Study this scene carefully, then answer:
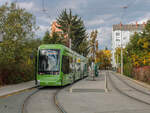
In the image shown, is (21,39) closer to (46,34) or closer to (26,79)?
(26,79)

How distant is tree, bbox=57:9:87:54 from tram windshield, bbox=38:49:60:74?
109 ft

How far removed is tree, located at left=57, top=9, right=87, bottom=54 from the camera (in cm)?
5038

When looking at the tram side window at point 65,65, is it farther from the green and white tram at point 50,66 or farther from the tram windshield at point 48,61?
the tram windshield at point 48,61

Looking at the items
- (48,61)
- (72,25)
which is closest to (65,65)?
(48,61)

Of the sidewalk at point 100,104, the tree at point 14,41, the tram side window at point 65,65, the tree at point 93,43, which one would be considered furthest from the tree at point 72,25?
the sidewalk at point 100,104

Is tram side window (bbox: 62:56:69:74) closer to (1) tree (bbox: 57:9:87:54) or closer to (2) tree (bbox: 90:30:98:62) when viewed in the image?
(1) tree (bbox: 57:9:87:54)

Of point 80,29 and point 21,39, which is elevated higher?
point 80,29

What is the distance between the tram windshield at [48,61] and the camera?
16.2 metres

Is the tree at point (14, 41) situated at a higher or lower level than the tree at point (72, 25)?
lower

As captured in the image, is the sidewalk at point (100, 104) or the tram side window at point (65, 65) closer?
the sidewalk at point (100, 104)

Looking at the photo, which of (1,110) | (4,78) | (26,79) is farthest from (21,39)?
(1,110)

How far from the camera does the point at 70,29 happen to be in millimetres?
50125

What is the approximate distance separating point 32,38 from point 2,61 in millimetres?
4061

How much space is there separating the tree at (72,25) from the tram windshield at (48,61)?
3336 cm
